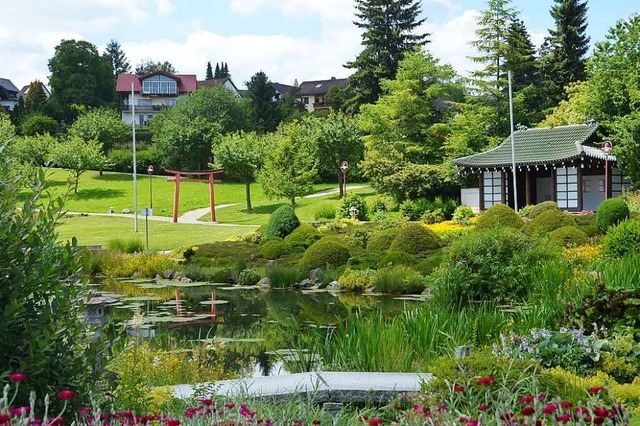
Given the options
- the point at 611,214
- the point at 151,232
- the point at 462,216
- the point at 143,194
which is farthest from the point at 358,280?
the point at 143,194

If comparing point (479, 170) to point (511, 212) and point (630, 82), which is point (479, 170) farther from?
point (511, 212)

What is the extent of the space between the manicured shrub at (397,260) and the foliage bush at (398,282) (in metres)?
1.11

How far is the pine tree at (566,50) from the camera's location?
4812 centimetres

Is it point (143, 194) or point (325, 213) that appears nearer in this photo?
point (325, 213)

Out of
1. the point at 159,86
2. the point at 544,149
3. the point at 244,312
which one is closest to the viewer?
the point at 244,312

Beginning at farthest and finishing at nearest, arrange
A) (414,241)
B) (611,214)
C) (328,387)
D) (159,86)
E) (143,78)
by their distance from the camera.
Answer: (159,86) → (143,78) → (611,214) → (414,241) → (328,387)

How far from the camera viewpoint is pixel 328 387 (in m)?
5.07

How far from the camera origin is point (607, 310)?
22.2 ft

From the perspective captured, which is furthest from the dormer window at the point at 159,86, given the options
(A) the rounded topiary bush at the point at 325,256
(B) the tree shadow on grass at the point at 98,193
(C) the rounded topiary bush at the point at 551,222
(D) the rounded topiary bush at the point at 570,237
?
(D) the rounded topiary bush at the point at 570,237

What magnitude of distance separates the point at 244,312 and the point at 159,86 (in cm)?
7132

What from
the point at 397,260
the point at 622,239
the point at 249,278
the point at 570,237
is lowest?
the point at 249,278

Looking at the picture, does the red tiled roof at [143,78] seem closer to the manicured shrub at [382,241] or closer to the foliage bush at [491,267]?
the manicured shrub at [382,241]

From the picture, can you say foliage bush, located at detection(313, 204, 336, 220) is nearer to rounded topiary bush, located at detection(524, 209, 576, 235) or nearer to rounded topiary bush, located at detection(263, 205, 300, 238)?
rounded topiary bush, located at detection(263, 205, 300, 238)

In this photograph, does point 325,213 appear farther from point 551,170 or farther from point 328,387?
point 328,387
